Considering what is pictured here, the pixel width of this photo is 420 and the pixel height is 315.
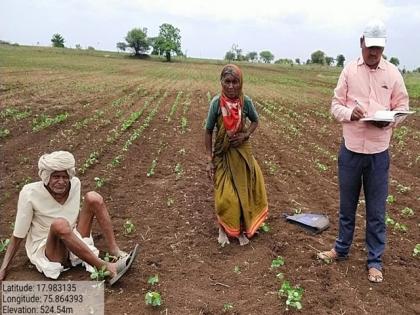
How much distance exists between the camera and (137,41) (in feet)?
290

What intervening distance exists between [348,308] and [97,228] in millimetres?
2823

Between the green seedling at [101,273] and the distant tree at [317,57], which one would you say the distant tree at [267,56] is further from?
the green seedling at [101,273]

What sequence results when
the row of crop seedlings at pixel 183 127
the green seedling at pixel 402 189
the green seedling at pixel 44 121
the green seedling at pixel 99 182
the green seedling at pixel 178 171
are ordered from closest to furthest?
the green seedling at pixel 99 182 → the green seedling at pixel 402 189 → the green seedling at pixel 178 171 → the row of crop seedlings at pixel 183 127 → the green seedling at pixel 44 121

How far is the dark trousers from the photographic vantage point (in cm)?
404

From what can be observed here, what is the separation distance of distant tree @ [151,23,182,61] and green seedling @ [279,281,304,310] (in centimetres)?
7852

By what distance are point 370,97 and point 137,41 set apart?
88.2 m

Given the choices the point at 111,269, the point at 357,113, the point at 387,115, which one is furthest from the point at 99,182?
the point at 387,115

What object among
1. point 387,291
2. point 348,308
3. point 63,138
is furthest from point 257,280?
point 63,138

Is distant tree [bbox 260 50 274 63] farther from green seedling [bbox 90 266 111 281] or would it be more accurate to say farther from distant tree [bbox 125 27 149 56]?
green seedling [bbox 90 266 111 281]

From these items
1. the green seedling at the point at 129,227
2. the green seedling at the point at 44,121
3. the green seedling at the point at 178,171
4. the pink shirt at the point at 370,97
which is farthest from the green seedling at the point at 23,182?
the pink shirt at the point at 370,97

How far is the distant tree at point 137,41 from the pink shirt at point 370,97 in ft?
284

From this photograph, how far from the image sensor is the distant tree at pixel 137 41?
3474 inches

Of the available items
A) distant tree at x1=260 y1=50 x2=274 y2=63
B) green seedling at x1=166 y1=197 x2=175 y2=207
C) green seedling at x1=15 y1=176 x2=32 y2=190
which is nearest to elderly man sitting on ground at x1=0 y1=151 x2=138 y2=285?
green seedling at x1=166 y1=197 x2=175 y2=207

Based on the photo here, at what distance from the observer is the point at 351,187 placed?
4188mm
